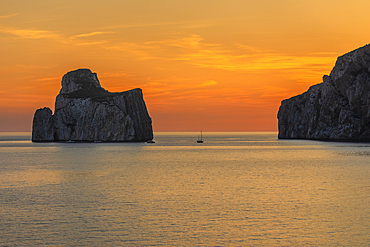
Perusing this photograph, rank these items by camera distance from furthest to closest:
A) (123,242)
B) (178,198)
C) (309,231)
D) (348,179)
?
(348,179) < (178,198) < (309,231) < (123,242)

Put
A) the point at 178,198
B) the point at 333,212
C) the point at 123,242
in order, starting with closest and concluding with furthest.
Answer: the point at 123,242, the point at 333,212, the point at 178,198

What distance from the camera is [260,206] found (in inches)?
1531

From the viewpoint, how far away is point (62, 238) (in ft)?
88.2

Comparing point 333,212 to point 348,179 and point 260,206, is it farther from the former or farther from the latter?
point 348,179

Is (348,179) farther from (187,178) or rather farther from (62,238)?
(62,238)

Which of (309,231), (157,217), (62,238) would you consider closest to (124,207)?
(157,217)

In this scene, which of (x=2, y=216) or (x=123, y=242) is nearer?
(x=123, y=242)

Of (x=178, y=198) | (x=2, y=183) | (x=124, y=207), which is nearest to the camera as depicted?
(x=124, y=207)

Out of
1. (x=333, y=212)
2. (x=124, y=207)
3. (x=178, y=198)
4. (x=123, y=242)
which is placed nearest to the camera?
(x=123, y=242)

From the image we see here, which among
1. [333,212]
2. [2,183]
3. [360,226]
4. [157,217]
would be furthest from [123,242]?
[2,183]

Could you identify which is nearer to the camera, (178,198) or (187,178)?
(178,198)

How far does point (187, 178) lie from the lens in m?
65.9

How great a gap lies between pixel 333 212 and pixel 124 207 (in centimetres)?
1844

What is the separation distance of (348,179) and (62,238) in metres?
48.3
